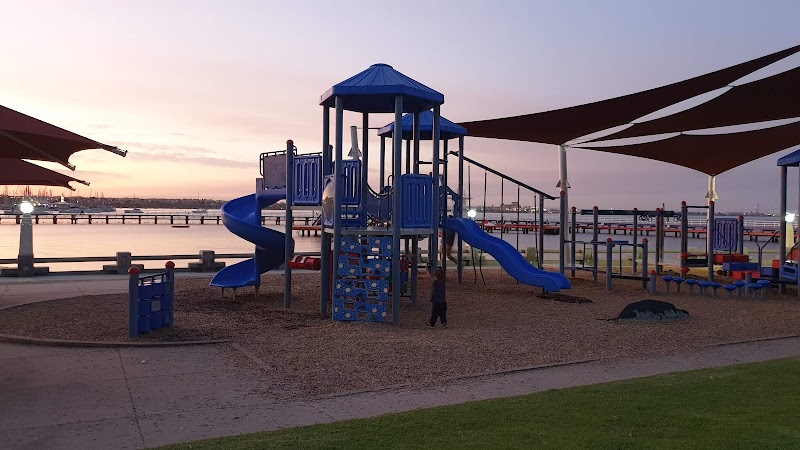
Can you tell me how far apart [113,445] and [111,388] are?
7.37 ft

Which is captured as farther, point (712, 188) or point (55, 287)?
point (712, 188)

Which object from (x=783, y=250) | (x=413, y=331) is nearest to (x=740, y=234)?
(x=783, y=250)

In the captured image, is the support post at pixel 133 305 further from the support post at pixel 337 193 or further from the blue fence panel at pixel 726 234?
the blue fence panel at pixel 726 234

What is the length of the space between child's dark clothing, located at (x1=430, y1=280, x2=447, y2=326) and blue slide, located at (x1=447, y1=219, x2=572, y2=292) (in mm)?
4571

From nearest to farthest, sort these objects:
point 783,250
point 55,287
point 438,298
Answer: point 438,298, point 55,287, point 783,250

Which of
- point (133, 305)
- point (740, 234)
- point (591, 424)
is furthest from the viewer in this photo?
point (740, 234)

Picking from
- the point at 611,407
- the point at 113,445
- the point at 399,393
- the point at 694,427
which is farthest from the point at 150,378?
the point at 694,427

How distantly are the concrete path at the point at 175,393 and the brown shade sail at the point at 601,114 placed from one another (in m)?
6.39

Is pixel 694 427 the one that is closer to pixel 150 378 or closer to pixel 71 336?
pixel 150 378

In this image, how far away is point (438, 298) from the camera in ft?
41.1

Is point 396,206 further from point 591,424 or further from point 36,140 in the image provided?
point 591,424

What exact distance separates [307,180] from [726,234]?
1576 centimetres

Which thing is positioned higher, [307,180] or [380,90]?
[380,90]

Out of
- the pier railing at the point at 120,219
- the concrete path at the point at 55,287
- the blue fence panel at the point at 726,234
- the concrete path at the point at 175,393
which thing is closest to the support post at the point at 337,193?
the concrete path at the point at 175,393
